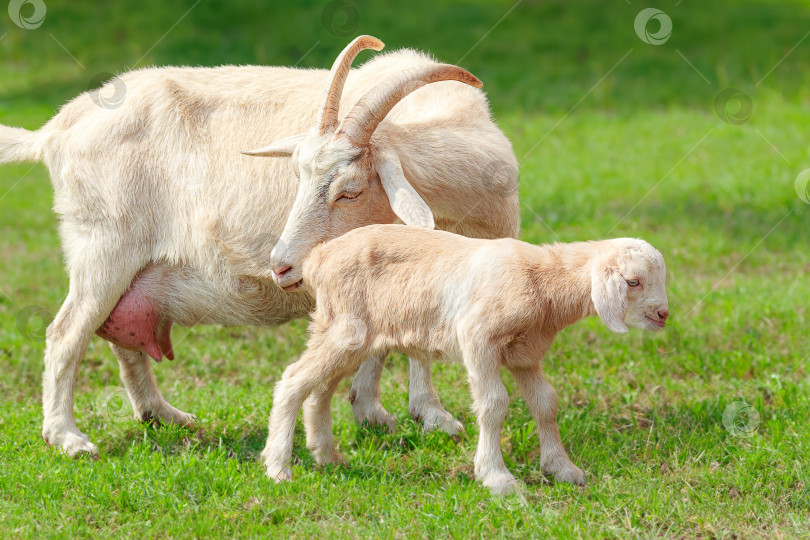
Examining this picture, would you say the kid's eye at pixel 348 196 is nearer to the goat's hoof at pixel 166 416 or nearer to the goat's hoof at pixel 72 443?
the goat's hoof at pixel 166 416

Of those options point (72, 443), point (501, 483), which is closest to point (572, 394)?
point (501, 483)

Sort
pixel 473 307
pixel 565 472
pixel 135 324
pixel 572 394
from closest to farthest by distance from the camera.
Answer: pixel 473 307
pixel 565 472
pixel 135 324
pixel 572 394

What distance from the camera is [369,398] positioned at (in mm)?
5605

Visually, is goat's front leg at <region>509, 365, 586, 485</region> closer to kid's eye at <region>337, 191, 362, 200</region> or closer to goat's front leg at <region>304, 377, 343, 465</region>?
goat's front leg at <region>304, 377, 343, 465</region>

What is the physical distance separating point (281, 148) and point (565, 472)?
2194 millimetres

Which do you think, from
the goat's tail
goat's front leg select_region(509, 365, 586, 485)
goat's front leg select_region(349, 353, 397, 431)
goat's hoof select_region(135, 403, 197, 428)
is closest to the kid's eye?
goat's front leg select_region(349, 353, 397, 431)

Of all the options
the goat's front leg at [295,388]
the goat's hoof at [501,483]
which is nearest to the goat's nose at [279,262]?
the goat's front leg at [295,388]

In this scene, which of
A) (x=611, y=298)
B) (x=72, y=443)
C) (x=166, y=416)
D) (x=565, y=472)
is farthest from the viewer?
(x=166, y=416)

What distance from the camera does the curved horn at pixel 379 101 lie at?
489 cm

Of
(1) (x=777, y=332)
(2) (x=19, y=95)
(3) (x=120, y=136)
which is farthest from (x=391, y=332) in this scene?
(2) (x=19, y=95)

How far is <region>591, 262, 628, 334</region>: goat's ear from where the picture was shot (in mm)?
4203

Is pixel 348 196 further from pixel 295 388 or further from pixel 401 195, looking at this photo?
pixel 295 388

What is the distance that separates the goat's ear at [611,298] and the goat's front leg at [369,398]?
5.48 feet

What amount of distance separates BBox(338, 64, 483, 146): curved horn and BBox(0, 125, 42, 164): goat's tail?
6.98ft
